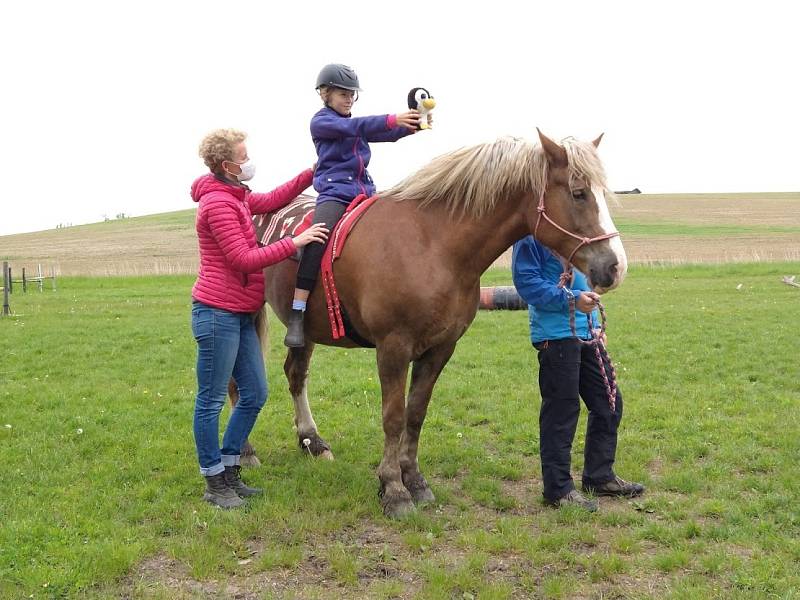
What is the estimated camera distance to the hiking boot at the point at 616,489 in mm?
5242

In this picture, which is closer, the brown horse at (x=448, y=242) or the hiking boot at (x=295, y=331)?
the brown horse at (x=448, y=242)

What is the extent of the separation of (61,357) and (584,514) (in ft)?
30.9

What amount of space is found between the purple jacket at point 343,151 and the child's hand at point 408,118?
0.49 ft

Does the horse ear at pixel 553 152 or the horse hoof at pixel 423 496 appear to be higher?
the horse ear at pixel 553 152

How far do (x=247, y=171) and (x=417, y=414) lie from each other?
7.17 feet

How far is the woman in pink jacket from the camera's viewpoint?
4.67 metres

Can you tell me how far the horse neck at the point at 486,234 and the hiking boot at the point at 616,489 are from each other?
1.99 m

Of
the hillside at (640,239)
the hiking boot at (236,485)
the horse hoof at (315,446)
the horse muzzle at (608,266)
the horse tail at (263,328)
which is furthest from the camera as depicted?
the hillside at (640,239)

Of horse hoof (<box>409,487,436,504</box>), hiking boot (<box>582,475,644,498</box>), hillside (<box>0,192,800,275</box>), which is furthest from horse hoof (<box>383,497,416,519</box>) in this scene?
hillside (<box>0,192,800,275</box>)

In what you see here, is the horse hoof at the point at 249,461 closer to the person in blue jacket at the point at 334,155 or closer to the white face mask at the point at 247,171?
the person in blue jacket at the point at 334,155

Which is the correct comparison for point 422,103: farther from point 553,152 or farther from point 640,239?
point 640,239

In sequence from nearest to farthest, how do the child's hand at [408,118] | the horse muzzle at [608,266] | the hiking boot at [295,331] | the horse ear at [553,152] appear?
the horse muzzle at [608,266]
the horse ear at [553,152]
the child's hand at [408,118]
the hiking boot at [295,331]

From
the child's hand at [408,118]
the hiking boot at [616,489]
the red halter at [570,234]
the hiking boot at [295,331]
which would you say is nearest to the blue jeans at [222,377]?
the hiking boot at [295,331]

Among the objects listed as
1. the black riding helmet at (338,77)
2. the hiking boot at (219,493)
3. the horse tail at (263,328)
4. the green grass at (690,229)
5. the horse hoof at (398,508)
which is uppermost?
the black riding helmet at (338,77)
